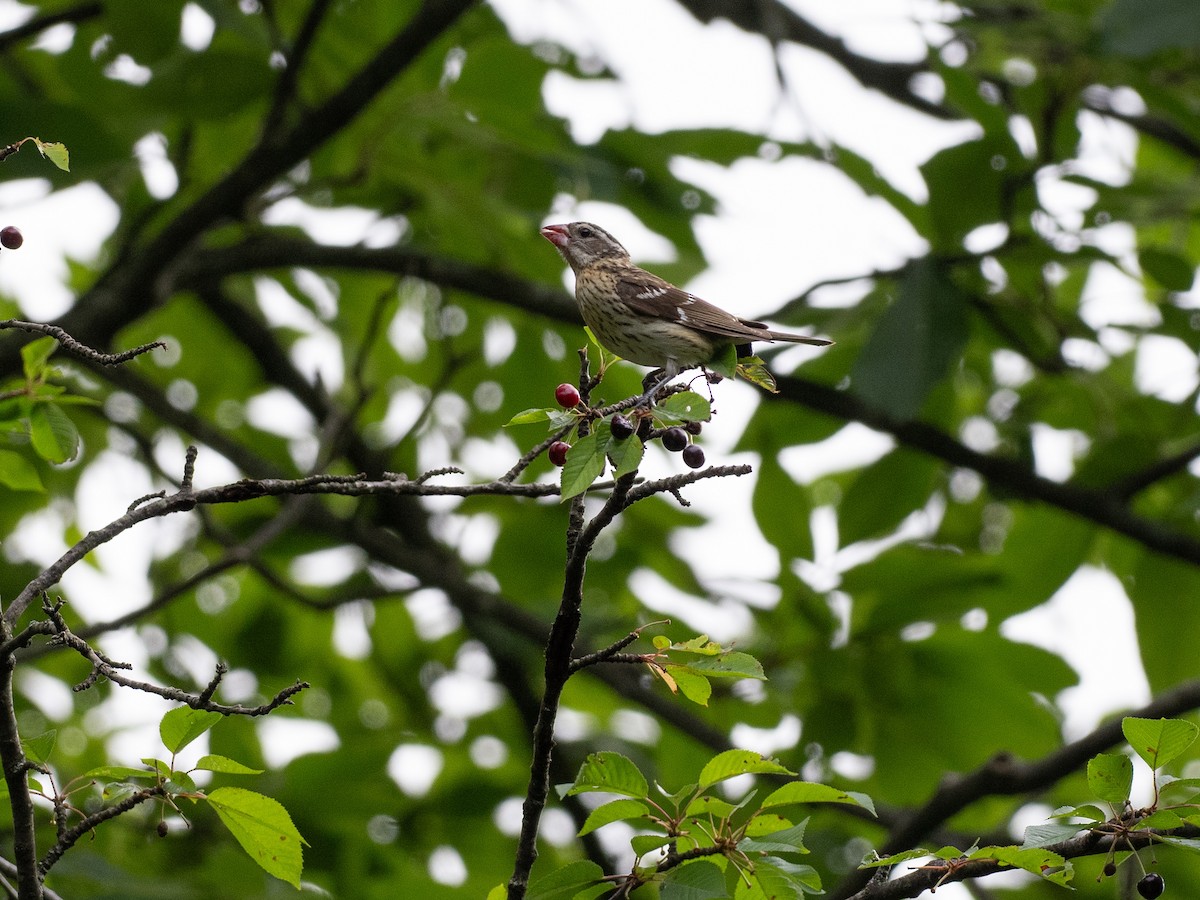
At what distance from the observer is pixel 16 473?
3.69m

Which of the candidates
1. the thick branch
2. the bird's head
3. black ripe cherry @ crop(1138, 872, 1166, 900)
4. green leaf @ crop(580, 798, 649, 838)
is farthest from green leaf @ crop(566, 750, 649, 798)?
the bird's head

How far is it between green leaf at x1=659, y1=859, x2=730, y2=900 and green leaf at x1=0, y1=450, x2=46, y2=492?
2.07m

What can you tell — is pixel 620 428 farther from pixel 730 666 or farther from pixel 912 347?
pixel 912 347

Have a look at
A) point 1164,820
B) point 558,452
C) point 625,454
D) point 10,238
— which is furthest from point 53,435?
point 1164,820

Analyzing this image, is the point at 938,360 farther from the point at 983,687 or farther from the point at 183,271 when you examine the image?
the point at 183,271

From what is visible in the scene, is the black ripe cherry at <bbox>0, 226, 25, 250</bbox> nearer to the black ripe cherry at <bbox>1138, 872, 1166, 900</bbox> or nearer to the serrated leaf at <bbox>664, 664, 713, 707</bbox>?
the serrated leaf at <bbox>664, 664, 713, 707</bbox>

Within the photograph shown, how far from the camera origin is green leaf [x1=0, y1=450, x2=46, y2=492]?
12.0ft

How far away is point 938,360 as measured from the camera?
5.43 meters

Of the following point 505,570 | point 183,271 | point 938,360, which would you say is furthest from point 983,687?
point 183,271

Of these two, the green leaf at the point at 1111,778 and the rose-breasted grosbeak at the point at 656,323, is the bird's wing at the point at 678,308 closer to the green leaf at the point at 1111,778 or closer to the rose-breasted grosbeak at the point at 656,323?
the rose-breasted grosbeak at the point at 656,323

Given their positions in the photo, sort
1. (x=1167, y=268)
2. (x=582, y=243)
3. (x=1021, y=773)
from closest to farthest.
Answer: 1. (x=1021, y=773)
2. (x=582, y=243)
3. (x=1167, y=268)

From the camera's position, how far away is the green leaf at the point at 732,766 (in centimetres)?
265

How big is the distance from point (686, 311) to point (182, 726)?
2057 millimetres

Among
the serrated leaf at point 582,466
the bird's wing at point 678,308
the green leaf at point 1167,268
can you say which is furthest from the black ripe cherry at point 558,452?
the green leaf at point 1167,268
